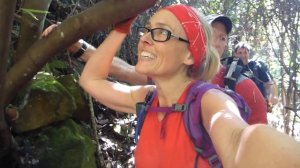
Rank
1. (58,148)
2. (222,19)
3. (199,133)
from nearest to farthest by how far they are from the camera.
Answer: (199,133)
(222,19)
(58,148)

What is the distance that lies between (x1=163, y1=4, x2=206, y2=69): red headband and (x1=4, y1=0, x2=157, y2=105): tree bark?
9.6 inches

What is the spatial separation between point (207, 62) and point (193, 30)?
22 cm

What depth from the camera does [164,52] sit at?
1.96m

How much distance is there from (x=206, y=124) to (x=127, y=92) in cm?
78

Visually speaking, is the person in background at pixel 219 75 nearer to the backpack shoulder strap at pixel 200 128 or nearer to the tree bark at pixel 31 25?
the tree bark at pixel 31 25

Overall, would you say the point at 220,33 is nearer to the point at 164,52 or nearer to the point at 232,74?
the point at 232,74

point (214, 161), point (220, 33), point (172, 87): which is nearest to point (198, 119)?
point (214, 161)

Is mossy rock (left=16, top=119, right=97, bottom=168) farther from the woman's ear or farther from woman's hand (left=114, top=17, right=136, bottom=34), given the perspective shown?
the woman's ear

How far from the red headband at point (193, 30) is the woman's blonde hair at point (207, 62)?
0.05m

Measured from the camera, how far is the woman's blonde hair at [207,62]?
2039 millimetres

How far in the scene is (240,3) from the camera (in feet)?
28.6

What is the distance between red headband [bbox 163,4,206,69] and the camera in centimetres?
195

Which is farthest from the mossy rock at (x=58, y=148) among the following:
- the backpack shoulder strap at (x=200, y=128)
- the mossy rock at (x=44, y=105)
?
the backpack shoulder strap at (x=200, y=128)

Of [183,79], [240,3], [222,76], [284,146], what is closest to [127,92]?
[183,79]
